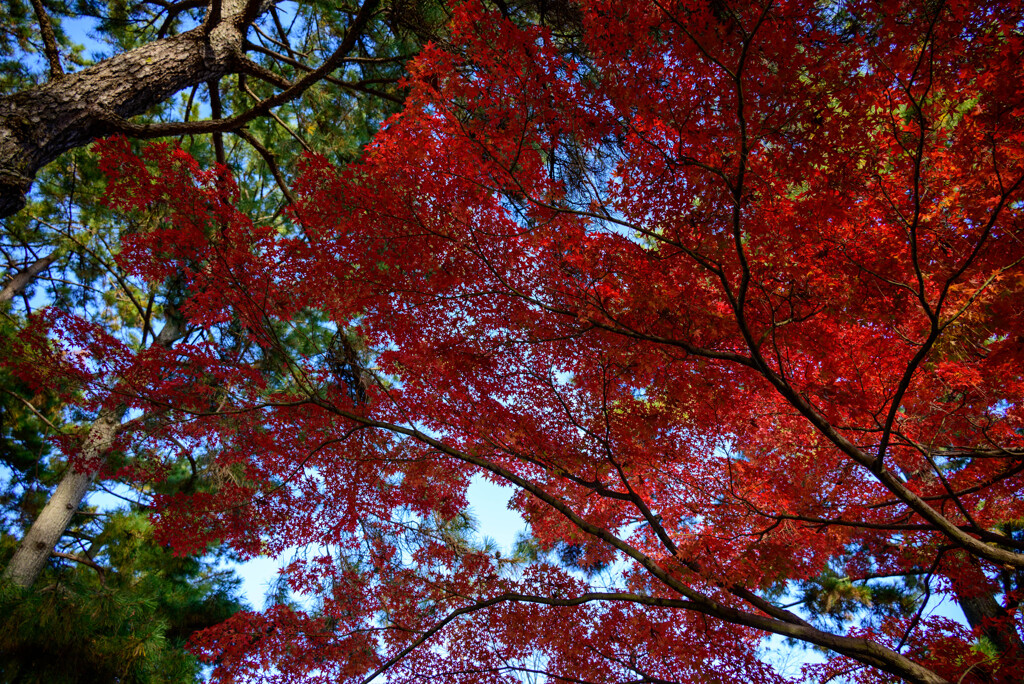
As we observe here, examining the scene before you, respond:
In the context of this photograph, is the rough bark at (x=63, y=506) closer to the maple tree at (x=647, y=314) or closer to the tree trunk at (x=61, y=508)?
the tree trunk at (x=61, y=508)

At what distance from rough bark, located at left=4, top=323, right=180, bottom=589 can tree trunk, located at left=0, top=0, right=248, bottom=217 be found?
10.4ft

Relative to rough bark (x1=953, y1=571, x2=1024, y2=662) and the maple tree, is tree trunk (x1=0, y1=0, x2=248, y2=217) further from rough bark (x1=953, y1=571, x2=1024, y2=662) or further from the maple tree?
rough bark (x1=953, y1=571, x2=1024, y2=662)

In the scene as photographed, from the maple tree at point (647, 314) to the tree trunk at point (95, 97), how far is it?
19.5 inches

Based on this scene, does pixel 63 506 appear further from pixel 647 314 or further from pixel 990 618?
pixel 990 618

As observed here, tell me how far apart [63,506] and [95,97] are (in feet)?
16.4

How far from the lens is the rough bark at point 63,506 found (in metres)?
5.70

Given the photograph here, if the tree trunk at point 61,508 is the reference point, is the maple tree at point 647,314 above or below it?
above

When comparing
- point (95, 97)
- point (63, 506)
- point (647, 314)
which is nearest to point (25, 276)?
point (63, 506)

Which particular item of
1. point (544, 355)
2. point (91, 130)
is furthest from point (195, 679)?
point (91, 130)

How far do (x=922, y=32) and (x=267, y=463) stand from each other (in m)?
6.84

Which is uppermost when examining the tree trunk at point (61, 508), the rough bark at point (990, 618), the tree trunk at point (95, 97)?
the tree trunk at point (95, 97)

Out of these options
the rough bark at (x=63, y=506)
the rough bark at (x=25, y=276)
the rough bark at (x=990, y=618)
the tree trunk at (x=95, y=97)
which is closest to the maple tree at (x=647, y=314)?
the rough bark at (x=990, y=618)

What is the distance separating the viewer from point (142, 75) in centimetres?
444

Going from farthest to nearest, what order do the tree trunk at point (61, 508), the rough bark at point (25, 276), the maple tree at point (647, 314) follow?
the rough bark at point (25, 276) → the tree trunk at point (61, 508) → the maple tree at point (647, 314)
